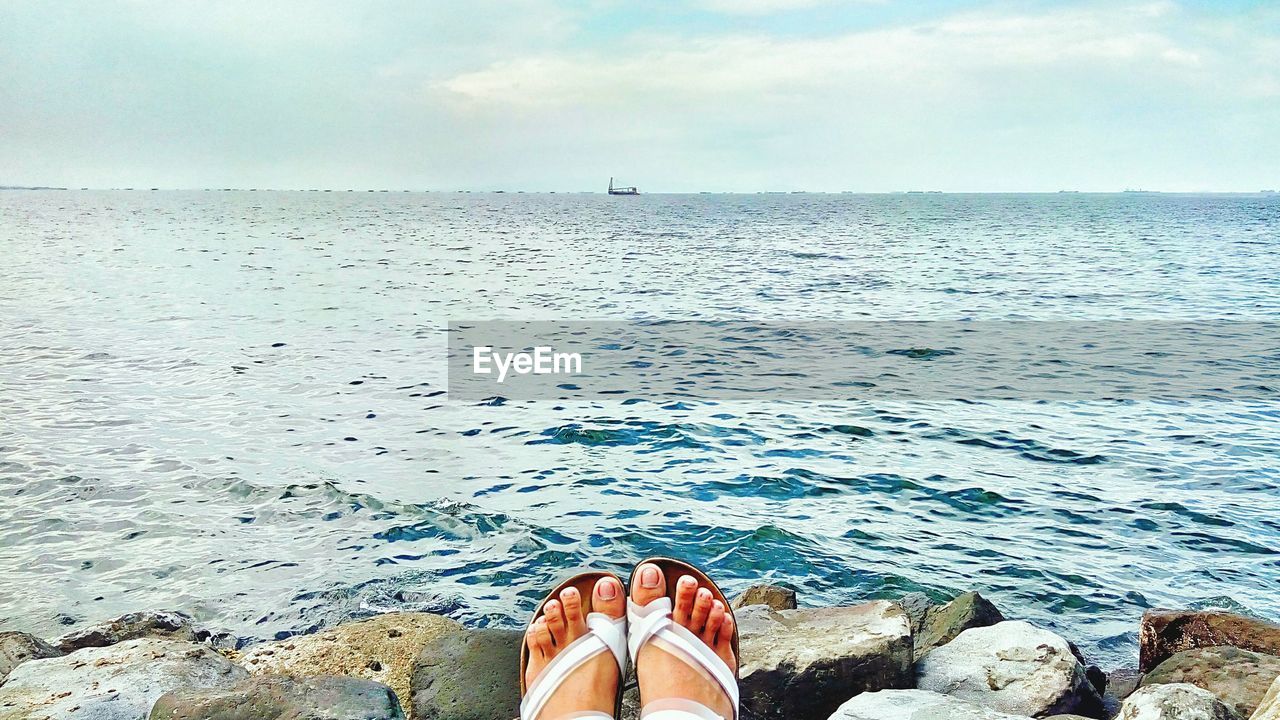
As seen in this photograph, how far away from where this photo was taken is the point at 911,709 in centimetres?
347

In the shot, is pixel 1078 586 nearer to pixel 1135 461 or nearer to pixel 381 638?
pixel 1135 461

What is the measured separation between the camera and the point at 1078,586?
22.1 ft

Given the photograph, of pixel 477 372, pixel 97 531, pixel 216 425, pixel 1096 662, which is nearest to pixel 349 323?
pixel 477 372

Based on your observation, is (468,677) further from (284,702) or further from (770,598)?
(770,598)

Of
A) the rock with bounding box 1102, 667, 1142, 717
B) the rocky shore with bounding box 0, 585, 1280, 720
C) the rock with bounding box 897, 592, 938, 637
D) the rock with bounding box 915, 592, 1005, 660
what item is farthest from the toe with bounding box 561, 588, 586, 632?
the rock with bounding box 1102, 667, 1142, 717

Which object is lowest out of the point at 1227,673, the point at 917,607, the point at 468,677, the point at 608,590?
the point at 917,607

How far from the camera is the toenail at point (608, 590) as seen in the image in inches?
158

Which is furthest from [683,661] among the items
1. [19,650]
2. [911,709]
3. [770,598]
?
[19,650]

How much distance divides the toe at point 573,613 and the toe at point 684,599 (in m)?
0.44

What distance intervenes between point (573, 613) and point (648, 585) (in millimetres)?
384

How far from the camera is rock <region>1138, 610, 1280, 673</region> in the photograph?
15.7 ft

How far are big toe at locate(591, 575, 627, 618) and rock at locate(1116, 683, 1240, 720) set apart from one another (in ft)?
7.24

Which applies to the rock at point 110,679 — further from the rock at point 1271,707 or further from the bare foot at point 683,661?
the rock at point 1271,707

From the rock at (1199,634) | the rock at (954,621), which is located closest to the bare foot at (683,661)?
the rock at (954,621)
